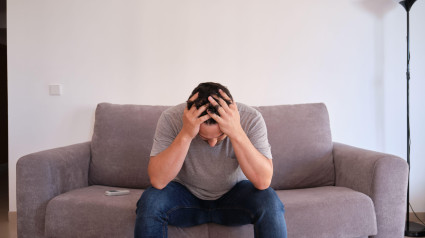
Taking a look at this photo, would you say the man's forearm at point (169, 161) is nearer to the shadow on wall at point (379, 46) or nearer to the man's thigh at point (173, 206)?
the man's thigh at point (173, 206)

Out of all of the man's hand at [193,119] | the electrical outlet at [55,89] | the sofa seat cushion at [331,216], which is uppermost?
the electrical outlet at [55,89]

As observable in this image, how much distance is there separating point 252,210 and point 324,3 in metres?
1.90

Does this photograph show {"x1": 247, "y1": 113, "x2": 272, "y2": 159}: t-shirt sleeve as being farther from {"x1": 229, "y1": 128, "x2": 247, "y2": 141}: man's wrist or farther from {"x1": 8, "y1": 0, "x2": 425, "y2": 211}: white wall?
{"x1": 8, "y1": 0, "x2": 425, "y2": 211}: white wall

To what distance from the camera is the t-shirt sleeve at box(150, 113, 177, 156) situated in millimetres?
1438

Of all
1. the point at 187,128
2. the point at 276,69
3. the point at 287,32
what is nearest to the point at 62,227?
the point at 187,128

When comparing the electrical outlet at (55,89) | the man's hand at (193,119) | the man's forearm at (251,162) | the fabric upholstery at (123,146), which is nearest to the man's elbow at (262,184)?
the man's forearm at (251,162)

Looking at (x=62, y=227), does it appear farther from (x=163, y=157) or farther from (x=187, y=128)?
(x=187, y=128)

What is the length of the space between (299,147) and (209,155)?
31.3 inches

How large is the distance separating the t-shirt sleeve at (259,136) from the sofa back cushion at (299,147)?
2.05 ft

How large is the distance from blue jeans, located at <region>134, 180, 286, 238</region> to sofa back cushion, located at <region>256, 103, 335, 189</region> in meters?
0.62

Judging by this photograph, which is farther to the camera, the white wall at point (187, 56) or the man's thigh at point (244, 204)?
the white wall at point (187, 56)

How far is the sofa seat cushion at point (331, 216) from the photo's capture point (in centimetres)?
153

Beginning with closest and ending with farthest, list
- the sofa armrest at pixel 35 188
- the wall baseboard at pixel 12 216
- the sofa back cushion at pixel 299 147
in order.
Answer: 1. the sofa armrest at pixel 35 188
2. the sofa back cushion at pixel 299 147
3. the wall baseboard at pixel 12 216

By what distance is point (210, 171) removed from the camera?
1475mm
